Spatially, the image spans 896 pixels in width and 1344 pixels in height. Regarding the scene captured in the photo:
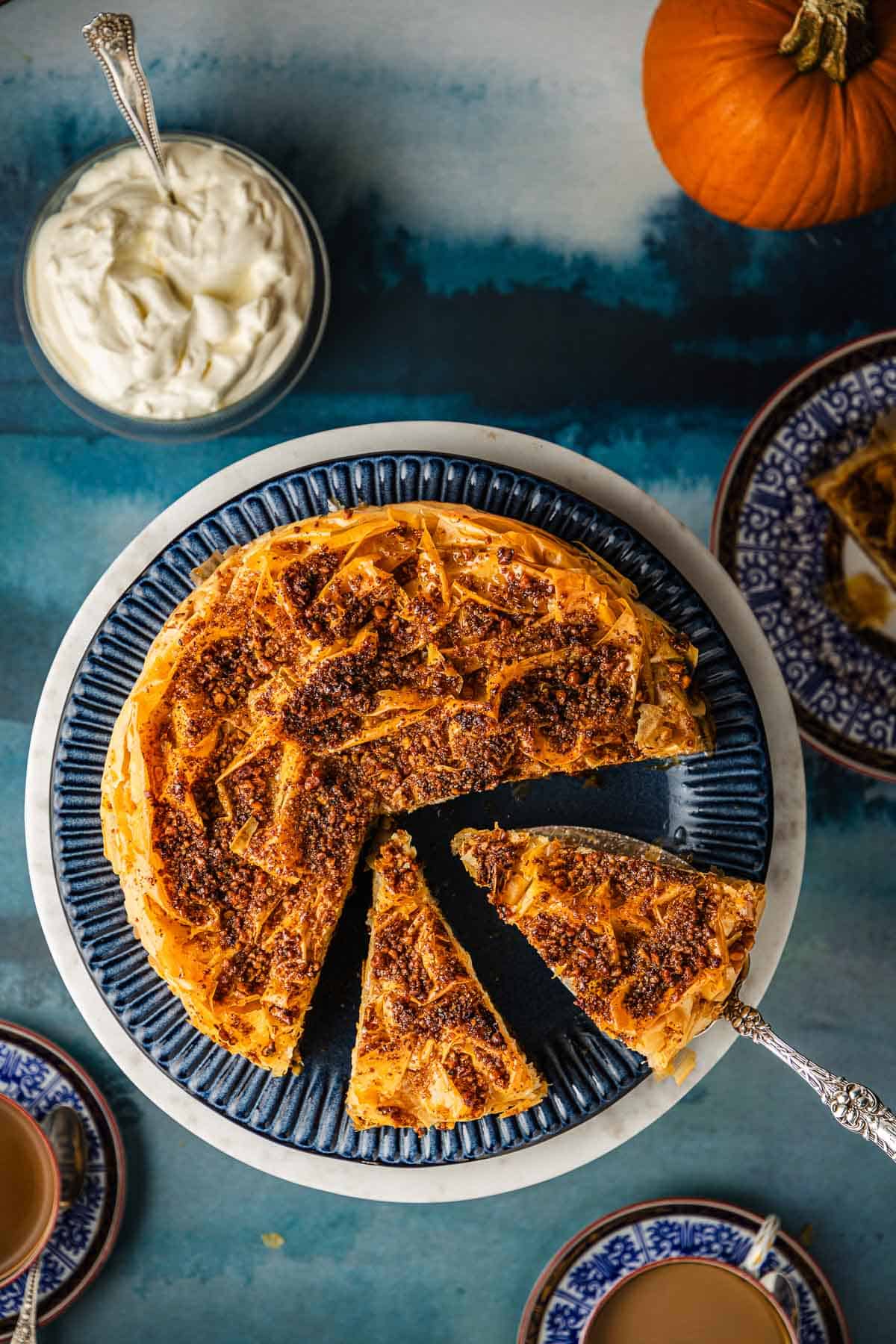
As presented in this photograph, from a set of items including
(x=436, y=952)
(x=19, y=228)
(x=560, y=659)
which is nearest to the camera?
(x=560, y=659)

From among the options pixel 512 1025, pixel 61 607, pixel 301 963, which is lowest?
pixel 512 1025

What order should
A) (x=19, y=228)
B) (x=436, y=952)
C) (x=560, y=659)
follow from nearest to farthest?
(x=560, y=659), (x=436, y=952), (x=19, y=228)

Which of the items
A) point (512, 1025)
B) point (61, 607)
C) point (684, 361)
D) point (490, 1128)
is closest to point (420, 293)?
point (684, 361)

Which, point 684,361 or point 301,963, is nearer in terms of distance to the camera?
point 301,963

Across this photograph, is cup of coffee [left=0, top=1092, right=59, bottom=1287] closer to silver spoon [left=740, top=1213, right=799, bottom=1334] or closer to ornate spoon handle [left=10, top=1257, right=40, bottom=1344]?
ornate spoon handle [left=10, top=1257, right=40, bottom=1344]

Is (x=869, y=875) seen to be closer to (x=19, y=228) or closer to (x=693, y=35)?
(x=693, y=35)

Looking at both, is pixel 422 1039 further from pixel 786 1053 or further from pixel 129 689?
pixel 129 689

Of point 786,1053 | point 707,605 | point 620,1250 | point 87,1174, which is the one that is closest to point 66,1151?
point 87,1174
